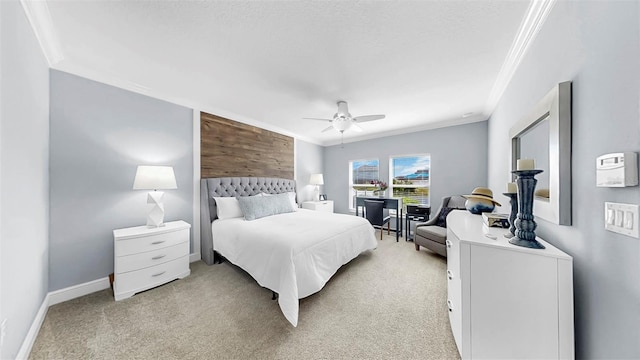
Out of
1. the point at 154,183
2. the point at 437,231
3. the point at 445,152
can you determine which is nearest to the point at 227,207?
the point at 154,183

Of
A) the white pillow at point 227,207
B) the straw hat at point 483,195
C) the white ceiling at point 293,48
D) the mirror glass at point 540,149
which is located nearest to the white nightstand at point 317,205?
the white pillow at point 227,207

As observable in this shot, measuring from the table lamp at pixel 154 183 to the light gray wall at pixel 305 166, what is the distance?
9.22 feet

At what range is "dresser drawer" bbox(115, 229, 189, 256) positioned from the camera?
203 cm

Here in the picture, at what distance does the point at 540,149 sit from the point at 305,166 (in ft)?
13.9

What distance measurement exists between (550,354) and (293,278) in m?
1.56

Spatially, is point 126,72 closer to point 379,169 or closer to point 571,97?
point 571,97

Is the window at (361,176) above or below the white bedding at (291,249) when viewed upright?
above

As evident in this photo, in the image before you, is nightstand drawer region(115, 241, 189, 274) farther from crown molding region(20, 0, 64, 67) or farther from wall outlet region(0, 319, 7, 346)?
crown molding region(20, 0, 64, 67)

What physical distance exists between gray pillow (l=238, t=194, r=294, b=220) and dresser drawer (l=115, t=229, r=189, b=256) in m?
0.77

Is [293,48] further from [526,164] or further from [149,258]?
[149,258]

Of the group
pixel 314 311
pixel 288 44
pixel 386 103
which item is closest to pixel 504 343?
pixel 314 311

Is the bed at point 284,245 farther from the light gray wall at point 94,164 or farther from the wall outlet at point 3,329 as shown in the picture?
the wall outlet at point 3,329

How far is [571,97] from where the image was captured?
1045 mm

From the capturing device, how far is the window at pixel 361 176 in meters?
4.95
